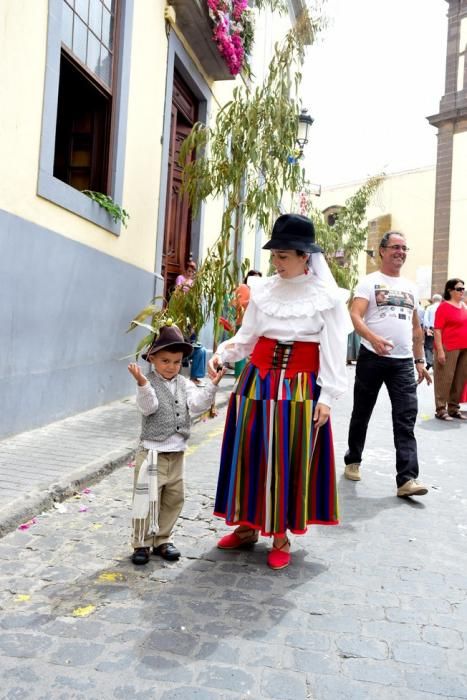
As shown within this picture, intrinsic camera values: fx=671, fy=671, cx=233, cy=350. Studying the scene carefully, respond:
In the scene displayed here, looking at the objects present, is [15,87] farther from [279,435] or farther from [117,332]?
[279,435]

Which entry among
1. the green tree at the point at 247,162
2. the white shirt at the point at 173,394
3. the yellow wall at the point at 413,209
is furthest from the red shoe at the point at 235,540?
the yellow wall at the point at 413,209

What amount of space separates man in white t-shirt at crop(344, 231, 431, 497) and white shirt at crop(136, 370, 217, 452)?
1.86 meters

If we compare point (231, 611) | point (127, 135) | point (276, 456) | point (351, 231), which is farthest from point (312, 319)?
point (351, 231)

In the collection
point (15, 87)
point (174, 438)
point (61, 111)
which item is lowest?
point (174, 438)

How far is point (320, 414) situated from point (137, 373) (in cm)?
93

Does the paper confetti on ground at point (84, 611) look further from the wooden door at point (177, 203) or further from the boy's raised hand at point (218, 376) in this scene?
the wooden door at point (177, 203)

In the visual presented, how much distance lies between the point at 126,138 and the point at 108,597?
605 centimetres

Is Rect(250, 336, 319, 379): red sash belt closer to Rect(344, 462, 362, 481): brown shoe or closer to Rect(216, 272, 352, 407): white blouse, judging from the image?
Rect(216, 272, 352, 407): white blouse

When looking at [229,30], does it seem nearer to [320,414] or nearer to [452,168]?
[320,414]

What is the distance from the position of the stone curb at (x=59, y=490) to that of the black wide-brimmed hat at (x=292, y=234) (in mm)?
2087

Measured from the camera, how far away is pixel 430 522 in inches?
166

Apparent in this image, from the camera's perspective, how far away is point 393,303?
16.5ft

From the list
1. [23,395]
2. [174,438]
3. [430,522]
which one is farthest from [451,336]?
[174,438]

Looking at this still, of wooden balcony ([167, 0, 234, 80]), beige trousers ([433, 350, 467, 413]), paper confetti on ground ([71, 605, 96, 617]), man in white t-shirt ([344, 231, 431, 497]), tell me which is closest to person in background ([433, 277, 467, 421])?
beige trousers ([433, 350, 467, 413])
